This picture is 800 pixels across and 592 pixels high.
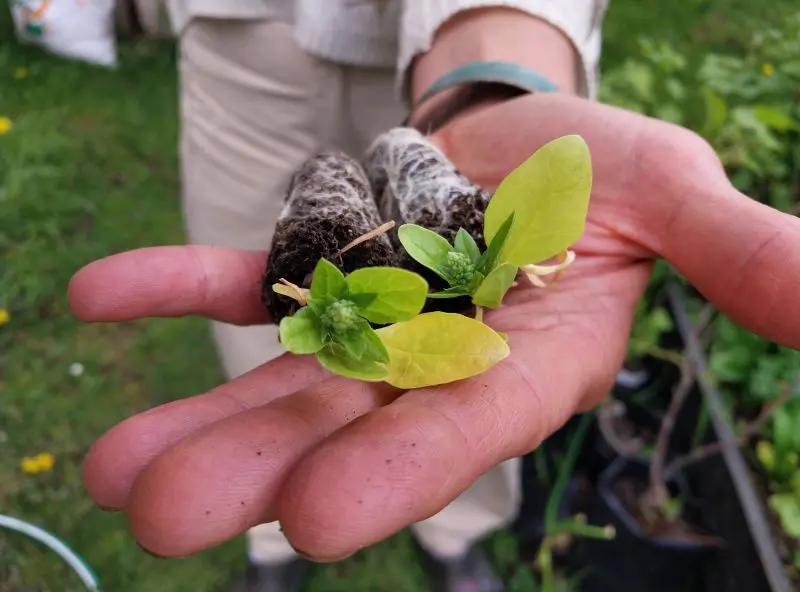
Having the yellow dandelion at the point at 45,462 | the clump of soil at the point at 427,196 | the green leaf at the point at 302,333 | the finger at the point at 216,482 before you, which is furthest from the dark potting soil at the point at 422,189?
the yellow dandelion at the point at 45,462

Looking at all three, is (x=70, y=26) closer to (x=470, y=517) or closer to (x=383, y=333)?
(x=470, y=517)

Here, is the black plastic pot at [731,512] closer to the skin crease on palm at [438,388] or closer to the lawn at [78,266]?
the lawn at [78,266]

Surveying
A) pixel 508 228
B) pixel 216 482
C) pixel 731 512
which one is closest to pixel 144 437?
pixel 216 482

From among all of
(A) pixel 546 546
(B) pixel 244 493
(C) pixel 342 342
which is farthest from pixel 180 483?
(A) pixel 546 546

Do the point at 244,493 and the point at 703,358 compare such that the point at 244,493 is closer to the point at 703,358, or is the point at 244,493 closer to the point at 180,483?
the point at 180,483

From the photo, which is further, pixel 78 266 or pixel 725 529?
pixel 78 266
